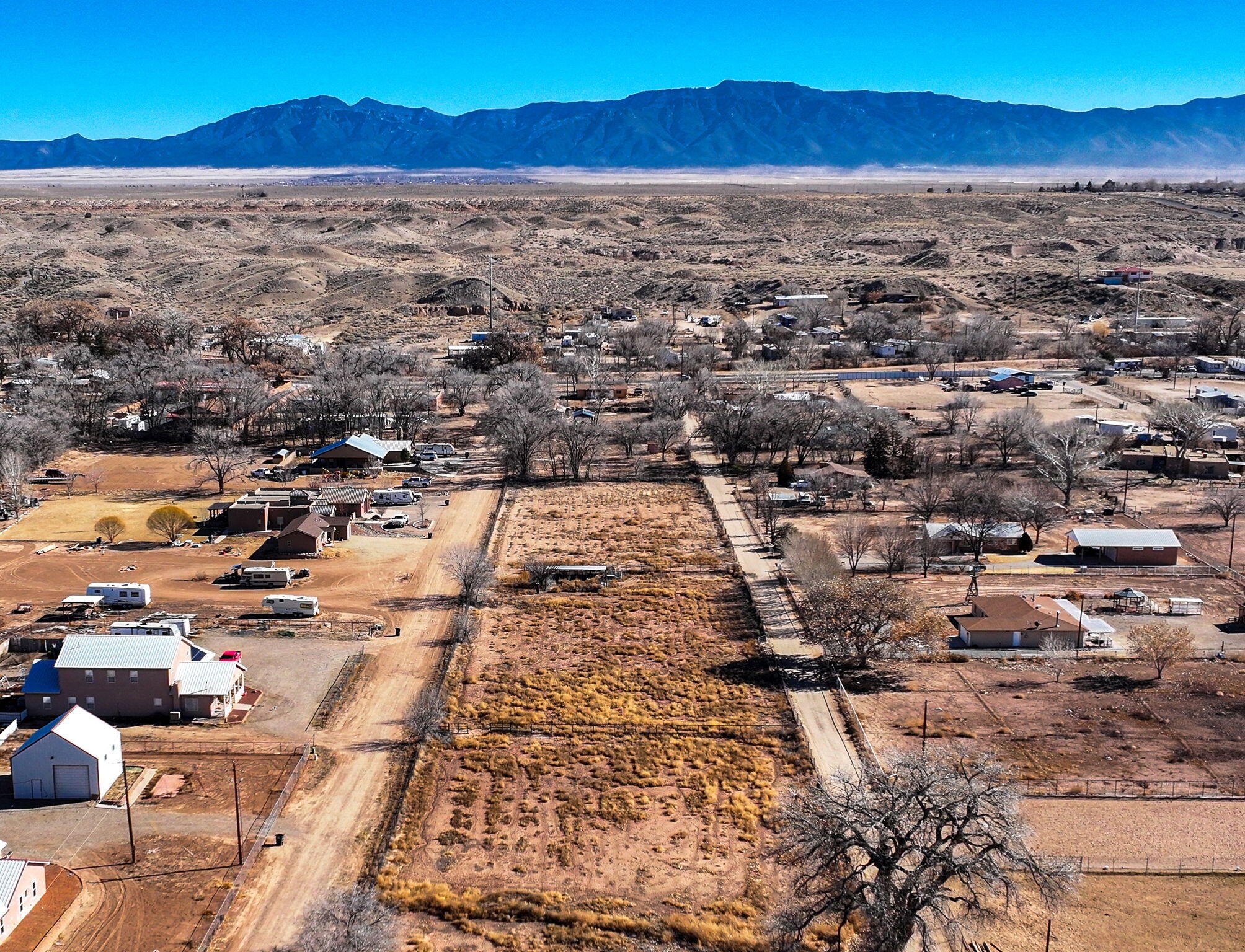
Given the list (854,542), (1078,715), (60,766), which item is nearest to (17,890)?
(60,766)

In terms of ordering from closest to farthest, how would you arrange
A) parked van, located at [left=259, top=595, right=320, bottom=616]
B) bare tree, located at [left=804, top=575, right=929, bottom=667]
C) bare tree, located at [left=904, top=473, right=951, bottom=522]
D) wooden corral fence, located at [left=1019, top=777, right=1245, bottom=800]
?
1. wooden corral fence, located at [left=1019, top=777, right=1245, bottom=800]
2. bare tree, located at [left=804, top=575, right=929, bottom=667]
3. parked van, located at [left=259, top=595, right=320, bottom=616]
4. bare tree, located at [left=904, top=473, right=951, bottom=522]

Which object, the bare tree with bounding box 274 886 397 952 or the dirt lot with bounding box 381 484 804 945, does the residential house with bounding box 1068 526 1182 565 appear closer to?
the dirt lot with bounding box 381 484 804 945

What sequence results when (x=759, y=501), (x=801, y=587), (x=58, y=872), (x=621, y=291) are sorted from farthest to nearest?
(x=621, y=291)
(x=759, y=501)
(x=801, y=587)
(x=58, y=872)

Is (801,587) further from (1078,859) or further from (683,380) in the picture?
(683,380)

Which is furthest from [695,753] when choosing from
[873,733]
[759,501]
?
[759,501]

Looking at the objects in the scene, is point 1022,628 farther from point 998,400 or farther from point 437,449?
point 998,400

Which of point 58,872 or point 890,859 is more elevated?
point 890,859

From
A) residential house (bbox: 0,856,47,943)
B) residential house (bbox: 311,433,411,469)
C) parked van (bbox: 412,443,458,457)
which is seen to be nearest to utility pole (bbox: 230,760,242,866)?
residential house (bbox: 0,856,47,943)
